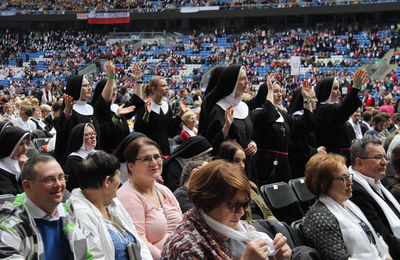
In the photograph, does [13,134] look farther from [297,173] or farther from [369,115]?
[369,115]

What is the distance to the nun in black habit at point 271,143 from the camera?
5949 mm

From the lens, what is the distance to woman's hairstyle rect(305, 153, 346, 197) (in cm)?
385

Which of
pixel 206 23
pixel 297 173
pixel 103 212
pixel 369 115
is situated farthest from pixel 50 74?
pixel 103 212

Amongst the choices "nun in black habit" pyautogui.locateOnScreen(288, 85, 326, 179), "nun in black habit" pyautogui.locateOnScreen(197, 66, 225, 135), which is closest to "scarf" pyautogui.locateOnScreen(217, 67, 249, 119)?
"nun in black habit" pyautogui.locateOnScreen(197, 66, 225, 135)

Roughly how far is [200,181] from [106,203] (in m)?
1.12

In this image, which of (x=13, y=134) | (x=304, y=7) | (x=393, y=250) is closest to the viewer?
(x=393, y=250)

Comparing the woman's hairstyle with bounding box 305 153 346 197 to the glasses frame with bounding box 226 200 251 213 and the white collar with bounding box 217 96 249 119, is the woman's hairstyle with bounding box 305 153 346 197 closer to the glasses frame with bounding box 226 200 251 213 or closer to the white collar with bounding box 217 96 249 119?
the glasses frame with bounding box 226 200 251 213

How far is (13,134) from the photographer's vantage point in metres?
4.77

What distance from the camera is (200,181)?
2.62 m

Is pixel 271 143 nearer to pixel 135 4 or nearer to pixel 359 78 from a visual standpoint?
pixel 359 78

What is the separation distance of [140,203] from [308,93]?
3.34 meters

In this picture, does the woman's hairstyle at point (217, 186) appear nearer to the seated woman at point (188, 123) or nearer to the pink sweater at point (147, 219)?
the pink sweater at point (147, 219)

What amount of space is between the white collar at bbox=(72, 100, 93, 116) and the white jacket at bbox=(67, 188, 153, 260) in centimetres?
321

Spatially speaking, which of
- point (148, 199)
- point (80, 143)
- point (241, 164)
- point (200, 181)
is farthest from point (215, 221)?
point (80, 143)
